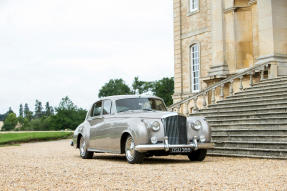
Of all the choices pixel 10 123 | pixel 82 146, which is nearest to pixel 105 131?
pixel 82 146

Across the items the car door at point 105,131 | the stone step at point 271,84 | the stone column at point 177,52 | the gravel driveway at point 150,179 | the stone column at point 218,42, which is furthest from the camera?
the stone column at point 177,52

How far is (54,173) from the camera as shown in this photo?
26.1 feet

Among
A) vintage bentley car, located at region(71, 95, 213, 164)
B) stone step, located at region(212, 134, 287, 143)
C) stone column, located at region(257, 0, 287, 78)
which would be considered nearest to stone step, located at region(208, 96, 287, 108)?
stone step, located at region(212, 134, 287, 143)

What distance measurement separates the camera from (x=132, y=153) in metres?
10.1

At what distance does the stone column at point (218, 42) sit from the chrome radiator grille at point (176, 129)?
13.4 meters

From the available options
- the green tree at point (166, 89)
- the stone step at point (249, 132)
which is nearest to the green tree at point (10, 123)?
the green tree at point (166, 89)

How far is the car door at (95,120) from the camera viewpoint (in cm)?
1197

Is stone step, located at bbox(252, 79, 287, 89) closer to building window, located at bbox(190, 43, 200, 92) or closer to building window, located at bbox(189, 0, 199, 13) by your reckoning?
building window, located at bbox(190, 43, 200, 92)

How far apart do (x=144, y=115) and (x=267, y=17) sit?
11.8 m

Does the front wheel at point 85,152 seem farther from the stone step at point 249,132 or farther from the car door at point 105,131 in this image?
the stone step at point 249,132

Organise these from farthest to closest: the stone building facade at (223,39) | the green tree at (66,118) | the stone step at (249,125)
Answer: the green tree at (66,118) → the stone building facade at (223,39) → the stone step at (249,125)

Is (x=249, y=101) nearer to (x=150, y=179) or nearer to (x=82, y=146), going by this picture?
(x=82, y=146)

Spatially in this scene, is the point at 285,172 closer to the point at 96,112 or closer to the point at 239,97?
the point at 96,112

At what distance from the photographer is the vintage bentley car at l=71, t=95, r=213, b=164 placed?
9883 millimetres
